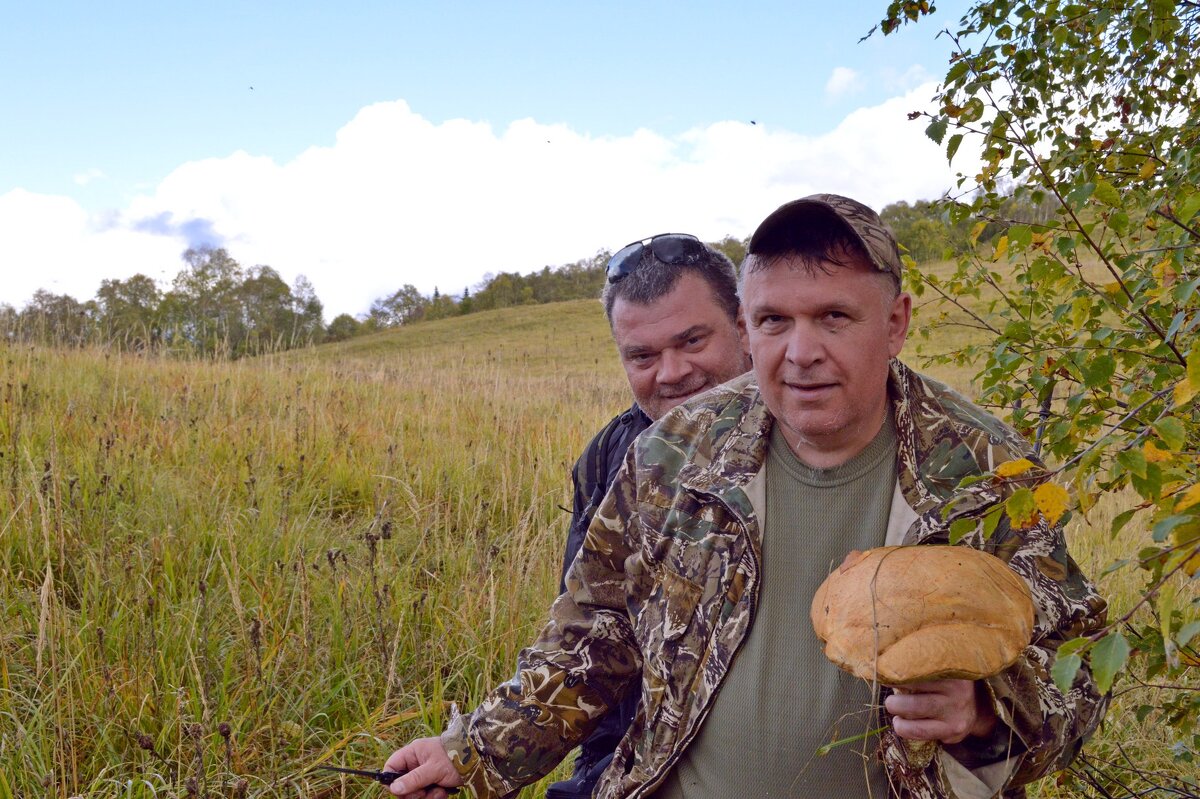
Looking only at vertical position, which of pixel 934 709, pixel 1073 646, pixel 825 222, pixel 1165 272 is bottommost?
pixel 934 709

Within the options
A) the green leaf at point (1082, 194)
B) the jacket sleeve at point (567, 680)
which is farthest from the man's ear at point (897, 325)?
the jacket sleeve at point (567, 680)

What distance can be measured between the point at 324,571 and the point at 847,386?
9.46ft

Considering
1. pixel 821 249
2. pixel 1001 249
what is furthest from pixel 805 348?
pixel 1001 249

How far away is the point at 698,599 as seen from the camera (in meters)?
1.88

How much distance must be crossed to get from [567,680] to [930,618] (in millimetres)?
920

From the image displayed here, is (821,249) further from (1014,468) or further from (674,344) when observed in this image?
(674,344)

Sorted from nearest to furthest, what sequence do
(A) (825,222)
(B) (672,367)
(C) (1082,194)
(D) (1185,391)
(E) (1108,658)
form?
1. (E) (1108,658)
2. (D) (1185,391)
3. (C) (1082,194)
4. (A) (825,222)
5. (B) (672,367)

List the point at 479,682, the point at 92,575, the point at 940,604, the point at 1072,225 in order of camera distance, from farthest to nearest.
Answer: the point at 92,575, the point at 479,682, the point at 1072,225, the point at 940,604

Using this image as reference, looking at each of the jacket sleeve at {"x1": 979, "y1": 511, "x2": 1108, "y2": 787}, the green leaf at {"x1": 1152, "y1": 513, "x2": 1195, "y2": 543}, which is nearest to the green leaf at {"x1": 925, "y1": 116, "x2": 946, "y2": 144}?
the jacket sleeve at {"x1": 979, "y1": 511, "x2": 1108, "y2": 787}

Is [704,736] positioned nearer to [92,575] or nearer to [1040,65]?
[1040,65]

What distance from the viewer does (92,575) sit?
12.1 ft

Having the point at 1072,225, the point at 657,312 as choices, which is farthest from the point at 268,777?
the point at 1072,225

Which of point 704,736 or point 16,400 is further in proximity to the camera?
point 16,400

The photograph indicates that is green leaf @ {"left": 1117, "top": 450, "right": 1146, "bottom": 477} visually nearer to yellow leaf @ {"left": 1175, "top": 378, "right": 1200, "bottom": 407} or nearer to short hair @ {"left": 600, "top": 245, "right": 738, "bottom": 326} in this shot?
yellow leaf @ {"left": 1175, "top": 378, "right": 1200, "bottom": 407}
